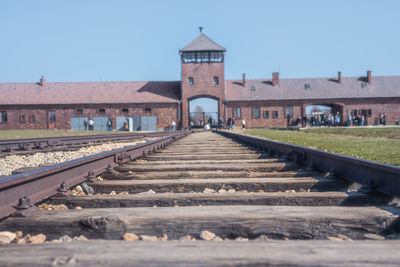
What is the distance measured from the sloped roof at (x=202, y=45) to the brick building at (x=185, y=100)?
0.40ft

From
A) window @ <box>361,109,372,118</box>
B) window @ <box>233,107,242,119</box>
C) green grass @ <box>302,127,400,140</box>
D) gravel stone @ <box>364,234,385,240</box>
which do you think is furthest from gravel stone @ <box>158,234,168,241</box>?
window @ <box>361,109,372,118</box>

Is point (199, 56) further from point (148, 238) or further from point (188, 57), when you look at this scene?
point (148, 238)

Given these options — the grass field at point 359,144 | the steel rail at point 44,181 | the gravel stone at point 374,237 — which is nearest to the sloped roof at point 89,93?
the grass field at point 359,144

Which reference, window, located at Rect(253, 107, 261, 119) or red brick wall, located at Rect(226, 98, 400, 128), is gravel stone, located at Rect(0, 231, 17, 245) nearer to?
red brick wall, located at Rect(226, 98, 400, 128)

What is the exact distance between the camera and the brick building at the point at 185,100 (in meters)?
39.6

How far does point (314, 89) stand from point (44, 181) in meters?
45.5

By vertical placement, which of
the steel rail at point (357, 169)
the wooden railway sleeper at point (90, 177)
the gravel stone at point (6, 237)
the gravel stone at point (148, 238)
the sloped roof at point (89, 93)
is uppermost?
the sloped roof at point (89, 93)

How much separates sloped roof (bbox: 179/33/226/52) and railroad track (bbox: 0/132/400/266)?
3761 centimetres

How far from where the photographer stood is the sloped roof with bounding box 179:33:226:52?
38969 millimetres

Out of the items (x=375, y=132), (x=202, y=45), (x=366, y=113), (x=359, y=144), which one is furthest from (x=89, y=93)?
(x=359, y=144)

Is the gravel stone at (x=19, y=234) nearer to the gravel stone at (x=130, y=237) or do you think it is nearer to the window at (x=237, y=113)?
the gravel stone at (x=130, y=237)

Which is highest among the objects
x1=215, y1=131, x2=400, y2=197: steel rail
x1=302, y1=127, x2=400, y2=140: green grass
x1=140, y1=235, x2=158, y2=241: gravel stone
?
x1=215, y1=131, x2=400, y2=197: steel rail

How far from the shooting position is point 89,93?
42062mm

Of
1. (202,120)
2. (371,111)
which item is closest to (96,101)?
(202,120)
